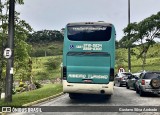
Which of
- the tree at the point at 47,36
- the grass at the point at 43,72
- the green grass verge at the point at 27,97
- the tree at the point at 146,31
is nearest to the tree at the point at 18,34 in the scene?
the green grass verge at the point at 27,97

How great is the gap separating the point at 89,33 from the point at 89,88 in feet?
9.08

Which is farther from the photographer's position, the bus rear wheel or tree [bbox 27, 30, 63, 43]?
tree [bbox 27, 30, 63, 43]

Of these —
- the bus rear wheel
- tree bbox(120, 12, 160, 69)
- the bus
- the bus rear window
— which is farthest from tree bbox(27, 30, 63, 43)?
the bus

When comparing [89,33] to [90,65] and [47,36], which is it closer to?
[90,65]

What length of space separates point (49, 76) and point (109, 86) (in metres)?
52.8

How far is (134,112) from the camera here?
13797mm

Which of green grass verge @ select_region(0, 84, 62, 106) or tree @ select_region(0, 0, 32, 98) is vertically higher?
tree @ select_region(0, 0, 32, 98)

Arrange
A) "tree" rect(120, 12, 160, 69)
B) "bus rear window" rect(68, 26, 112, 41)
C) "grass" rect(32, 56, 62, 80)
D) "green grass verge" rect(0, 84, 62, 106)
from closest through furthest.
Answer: "green grass verge" rect(0, 84, 62, 106) → "bus rear window" rect(68, 26, 112, 41) → "tree" rect(120, 12, 160, 69) → "grass" rect(32, 56, 62, 80)

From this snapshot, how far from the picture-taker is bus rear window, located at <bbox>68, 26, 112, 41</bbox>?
1781 cm

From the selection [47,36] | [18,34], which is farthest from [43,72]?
[47,36]

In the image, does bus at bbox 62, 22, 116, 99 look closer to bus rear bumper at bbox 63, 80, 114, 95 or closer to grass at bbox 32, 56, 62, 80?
bus rear bumper at bbox 63, 80, 114, 95

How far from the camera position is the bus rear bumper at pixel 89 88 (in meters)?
17.4

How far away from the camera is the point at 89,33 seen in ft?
58.9

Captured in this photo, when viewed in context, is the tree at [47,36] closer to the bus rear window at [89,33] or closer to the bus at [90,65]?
the bus rear window at [89,33]
